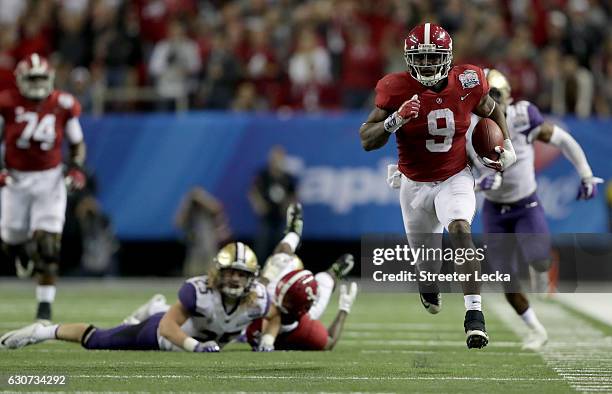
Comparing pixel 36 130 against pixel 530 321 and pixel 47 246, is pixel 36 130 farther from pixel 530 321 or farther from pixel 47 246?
pixel 530 321

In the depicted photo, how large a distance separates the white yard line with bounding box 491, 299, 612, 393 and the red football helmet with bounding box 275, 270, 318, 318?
4.59 feet

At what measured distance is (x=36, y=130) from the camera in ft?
31.4

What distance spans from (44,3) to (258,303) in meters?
8.86

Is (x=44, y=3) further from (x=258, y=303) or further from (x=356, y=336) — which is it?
(x=258, y=303)

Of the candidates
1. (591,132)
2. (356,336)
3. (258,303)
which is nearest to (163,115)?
(591,132)

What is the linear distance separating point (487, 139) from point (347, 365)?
1.42m

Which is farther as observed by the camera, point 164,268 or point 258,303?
point 164,268

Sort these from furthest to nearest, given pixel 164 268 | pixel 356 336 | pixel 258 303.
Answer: pixel 164 268 → pixel 356 336 → pixel 258 303

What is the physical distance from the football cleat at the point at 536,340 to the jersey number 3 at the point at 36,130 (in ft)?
12.1

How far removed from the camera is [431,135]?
700 centimetres

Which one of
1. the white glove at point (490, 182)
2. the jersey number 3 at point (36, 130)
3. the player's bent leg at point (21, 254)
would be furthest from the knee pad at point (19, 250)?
the white glove at point (490, 182)

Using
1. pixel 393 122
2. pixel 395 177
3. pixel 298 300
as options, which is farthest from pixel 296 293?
pixel 393 122

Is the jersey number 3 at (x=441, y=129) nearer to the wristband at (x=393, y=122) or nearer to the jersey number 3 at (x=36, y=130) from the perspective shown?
the wristband at (x=393, y=122)

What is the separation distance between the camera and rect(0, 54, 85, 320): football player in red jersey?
954 cm
